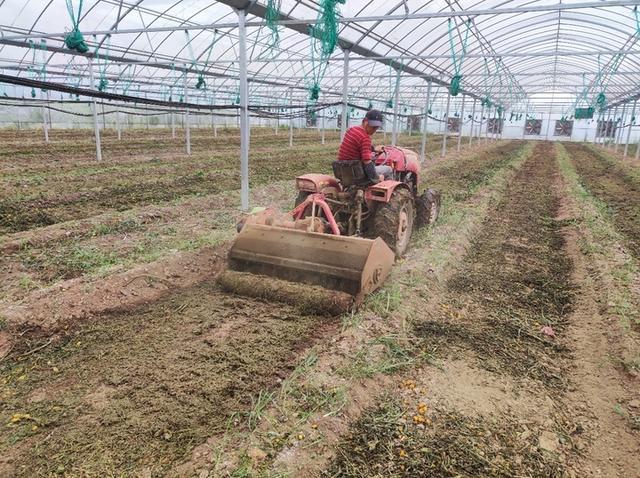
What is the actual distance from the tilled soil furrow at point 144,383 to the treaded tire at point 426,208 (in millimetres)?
3596

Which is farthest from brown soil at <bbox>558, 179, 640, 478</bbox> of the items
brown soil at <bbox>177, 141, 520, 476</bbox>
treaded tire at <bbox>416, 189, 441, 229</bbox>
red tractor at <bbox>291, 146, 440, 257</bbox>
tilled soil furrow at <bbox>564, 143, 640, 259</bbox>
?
tilled soil furrow at <bbox>564, 143, 640, 259</bbox>

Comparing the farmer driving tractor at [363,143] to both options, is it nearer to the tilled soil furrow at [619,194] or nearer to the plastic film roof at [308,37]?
the plastic film roof at [308,37]

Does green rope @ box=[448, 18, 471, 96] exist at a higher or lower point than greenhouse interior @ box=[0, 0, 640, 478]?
higher

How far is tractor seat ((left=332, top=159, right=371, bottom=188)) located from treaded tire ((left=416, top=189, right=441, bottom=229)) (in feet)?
6.56

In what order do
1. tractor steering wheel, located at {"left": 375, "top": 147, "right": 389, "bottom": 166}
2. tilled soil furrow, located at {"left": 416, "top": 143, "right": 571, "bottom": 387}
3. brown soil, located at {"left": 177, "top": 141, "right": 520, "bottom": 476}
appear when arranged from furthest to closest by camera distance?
tractor steering wheel, located at {"left": 375, "top": 147, "right": 389, "bottom": 166} < tilled soil furrow, located at {"left": 416, "top": 143, "right": 571, "bottom": 387} < brown soil, located at {"left": 177, "top": 141, "right": 520, "bottom": 476}

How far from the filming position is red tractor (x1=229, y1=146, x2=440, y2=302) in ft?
14.0

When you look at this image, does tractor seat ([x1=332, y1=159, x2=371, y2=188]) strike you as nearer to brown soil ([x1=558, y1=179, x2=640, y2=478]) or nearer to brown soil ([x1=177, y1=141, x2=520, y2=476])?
brown soil ([x1=177, y1=141, x2=520, y2=476])

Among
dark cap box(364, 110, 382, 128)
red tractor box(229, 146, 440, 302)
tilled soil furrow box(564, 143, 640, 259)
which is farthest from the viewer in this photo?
tilled soil furrow box(564, 143, 640, 259)

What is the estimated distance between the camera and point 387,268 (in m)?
4.66

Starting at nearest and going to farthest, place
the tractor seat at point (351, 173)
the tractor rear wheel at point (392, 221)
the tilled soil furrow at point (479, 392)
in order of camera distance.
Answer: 1. the tilled soil furrow at point (479, 392)
2. the tractor seat at point (351, 173)
3. the tractor rear wheel at point (392, 221)

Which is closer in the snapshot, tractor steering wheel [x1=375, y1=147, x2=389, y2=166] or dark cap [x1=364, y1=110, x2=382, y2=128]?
dark cap [x1=364, y1=110, x2=382, y2=128]

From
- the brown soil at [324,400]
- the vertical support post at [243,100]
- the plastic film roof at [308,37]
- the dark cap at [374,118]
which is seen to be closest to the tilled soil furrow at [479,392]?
the brown soil at [324,400]

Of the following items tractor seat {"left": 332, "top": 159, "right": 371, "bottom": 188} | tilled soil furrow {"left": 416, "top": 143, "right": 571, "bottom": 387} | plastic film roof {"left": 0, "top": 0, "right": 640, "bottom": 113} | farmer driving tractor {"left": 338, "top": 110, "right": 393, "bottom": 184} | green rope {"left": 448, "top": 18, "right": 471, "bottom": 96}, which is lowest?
tilled soil furrow {"left": 416, "top": 143, "right": 571, "bottom": 387}

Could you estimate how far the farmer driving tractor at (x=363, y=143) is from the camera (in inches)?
194
